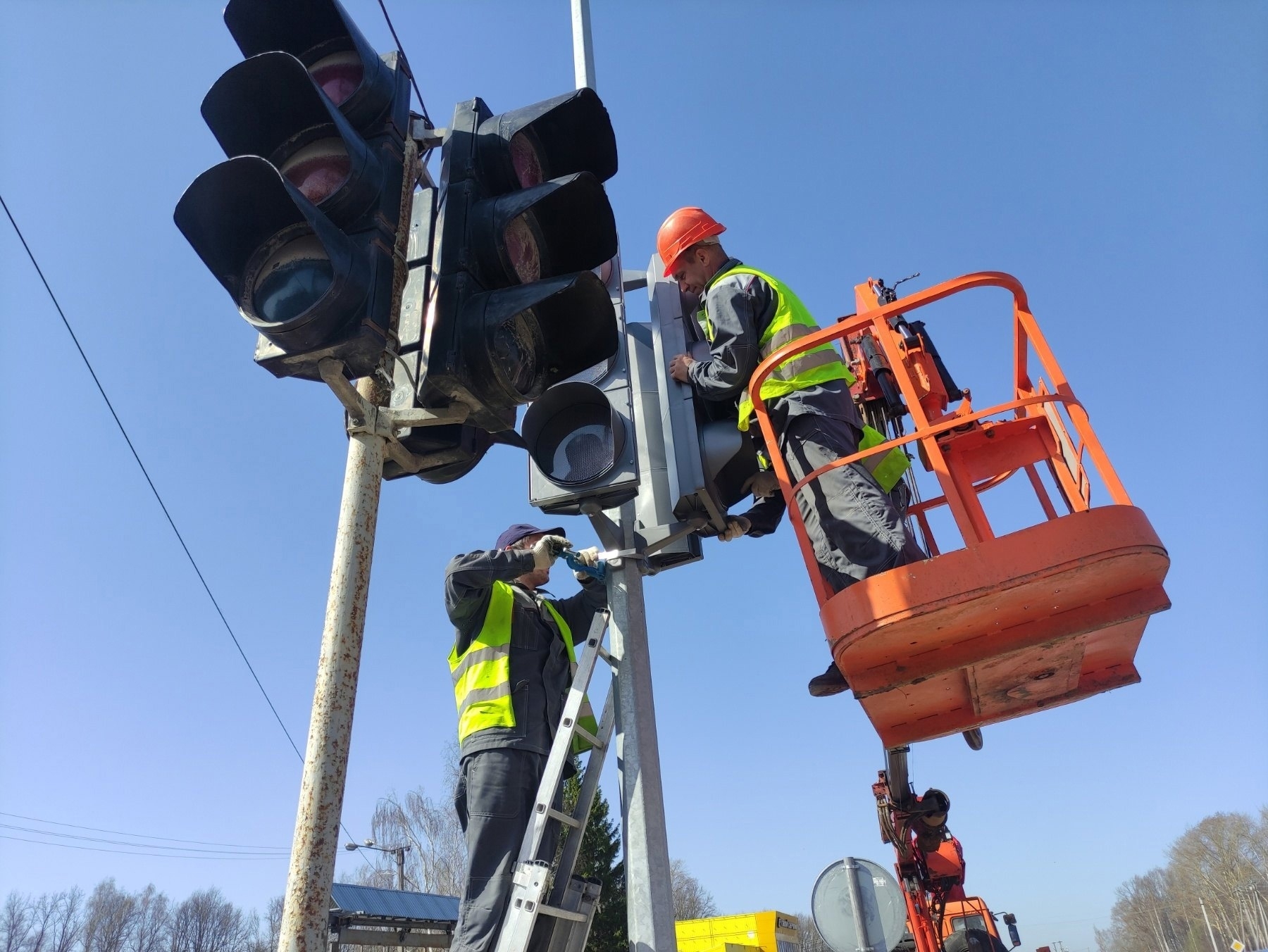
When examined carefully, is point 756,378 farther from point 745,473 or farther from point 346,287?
point 346,287

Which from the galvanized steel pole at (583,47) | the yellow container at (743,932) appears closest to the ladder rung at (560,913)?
the galvanized steel pole at (583,47)

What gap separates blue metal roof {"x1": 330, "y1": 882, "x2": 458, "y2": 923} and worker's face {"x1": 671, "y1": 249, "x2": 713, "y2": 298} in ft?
32.6

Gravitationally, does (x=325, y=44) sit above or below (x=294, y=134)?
above

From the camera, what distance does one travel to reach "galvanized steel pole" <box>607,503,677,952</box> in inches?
124

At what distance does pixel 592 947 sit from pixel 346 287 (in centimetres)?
2223

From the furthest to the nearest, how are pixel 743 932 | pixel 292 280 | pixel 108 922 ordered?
1. pixel 108 922
2. pixel 743 932
3. pixel 292 280

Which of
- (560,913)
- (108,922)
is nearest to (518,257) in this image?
(560,913)

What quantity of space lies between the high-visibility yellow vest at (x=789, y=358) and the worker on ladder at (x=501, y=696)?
115cm

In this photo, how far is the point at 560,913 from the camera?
330 centimetres

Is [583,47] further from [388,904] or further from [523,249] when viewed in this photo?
[388,904]

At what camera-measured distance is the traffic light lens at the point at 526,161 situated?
3102mm

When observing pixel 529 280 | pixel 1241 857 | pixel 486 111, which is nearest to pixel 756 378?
pixel 529 280

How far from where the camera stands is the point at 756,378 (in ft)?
13.1

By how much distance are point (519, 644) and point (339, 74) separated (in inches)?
98.9
